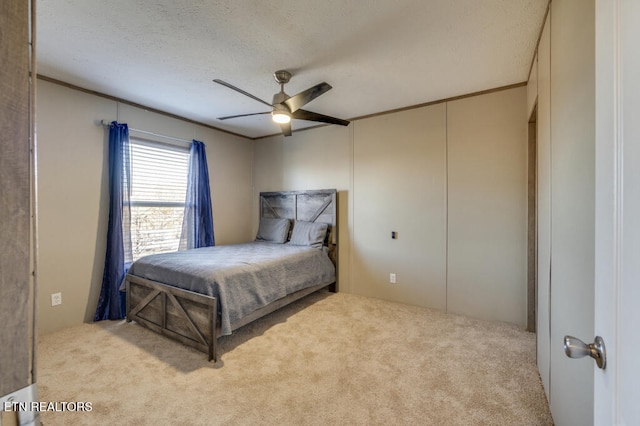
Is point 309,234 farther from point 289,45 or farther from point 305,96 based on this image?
point 289,45

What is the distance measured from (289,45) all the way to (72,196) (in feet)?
9.11

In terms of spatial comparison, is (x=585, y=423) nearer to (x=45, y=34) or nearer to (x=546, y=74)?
(x=546, y=74)

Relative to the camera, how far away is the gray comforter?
2.42 metres

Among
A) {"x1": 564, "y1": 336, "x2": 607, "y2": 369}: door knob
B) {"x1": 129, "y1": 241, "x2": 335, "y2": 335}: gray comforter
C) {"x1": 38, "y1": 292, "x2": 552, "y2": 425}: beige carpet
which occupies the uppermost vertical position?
{"x1": 564, "y1": 336, "x2": 607, "y2": 369}: door knob

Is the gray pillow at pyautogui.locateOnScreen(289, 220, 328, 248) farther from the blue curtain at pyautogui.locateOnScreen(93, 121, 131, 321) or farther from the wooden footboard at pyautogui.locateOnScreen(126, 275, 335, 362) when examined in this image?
the blue curtain at pyautogui.locateOnScreen(93, 121, 131, 321)

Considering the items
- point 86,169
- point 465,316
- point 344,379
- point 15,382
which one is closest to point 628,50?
point 15,382

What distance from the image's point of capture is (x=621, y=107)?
58cm

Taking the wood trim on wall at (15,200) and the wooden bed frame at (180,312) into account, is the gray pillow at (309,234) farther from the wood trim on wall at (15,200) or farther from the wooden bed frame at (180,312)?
the wood trim on wall at (15,200)

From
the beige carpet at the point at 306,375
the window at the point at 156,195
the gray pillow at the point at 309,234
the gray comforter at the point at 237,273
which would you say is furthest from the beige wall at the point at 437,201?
the window at the point at 156,195

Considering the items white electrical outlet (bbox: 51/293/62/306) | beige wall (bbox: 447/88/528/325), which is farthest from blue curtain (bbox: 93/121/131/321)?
beige wall (bbox: 447/88/528/325)

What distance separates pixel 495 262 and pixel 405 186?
4.32 feet

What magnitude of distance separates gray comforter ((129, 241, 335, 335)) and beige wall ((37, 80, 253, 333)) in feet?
2.02

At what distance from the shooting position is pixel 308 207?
14.3 ft

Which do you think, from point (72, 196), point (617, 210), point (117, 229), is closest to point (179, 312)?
point (117, 229)
